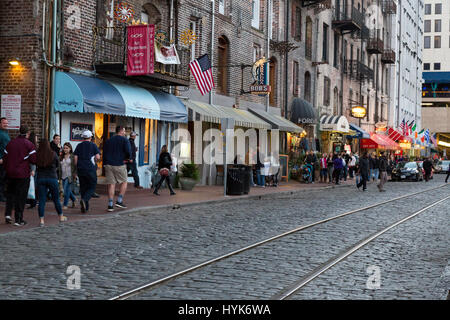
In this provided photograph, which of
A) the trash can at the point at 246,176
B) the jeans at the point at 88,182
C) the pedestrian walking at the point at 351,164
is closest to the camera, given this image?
the jeans at the point at 88,182

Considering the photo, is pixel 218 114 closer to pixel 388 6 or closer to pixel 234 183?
pixel 234 183

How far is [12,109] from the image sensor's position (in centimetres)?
1698

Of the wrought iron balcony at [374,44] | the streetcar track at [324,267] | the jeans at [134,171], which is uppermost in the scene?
the wrought iron balcony at [374,44]

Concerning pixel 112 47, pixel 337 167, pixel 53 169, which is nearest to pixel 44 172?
pixel 53 169

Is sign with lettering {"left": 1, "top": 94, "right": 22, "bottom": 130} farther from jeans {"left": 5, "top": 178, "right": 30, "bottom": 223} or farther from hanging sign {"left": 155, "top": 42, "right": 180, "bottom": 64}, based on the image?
jeans {"left": 5, "top": 178, "right": 30, "bottom": 223}

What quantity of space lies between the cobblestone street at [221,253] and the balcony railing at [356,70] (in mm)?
31047

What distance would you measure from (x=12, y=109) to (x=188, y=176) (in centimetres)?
720

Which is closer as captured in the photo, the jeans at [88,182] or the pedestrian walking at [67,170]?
the jeans at [88,182]

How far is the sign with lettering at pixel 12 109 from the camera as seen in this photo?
55.4ft

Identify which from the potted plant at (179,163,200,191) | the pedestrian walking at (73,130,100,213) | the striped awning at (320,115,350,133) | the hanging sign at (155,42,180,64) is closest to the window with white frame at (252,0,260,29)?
the striped awning at (320,115,350,133)

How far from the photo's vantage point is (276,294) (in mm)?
6523

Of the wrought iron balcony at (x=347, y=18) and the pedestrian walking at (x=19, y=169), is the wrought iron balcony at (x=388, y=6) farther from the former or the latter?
the pedestrian walking at (x=19, y=169)

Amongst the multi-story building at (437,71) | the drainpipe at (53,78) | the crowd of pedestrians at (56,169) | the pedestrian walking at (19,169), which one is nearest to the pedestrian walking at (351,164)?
the crowd of pedestrians at (56,169)

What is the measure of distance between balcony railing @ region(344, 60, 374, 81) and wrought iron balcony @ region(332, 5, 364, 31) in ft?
8.29
